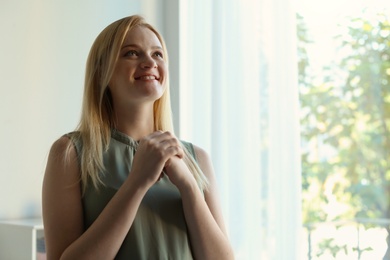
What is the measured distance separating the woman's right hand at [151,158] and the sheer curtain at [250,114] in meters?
1.34

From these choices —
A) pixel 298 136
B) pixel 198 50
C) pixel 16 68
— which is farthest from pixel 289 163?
pixel 16 68

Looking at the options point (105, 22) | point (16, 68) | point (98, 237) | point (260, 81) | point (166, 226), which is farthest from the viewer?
point (105, 22)

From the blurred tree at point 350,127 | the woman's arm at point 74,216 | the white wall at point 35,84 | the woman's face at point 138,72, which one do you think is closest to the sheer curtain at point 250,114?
the blurred tree at point 350,127

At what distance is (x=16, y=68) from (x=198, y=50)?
89 centimetres

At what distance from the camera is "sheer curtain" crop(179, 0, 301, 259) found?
2602mm

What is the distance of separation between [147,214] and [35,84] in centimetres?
142

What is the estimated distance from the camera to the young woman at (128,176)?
4.20ft

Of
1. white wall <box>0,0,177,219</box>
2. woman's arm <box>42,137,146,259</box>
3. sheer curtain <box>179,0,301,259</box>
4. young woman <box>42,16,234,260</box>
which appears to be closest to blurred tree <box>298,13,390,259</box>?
sheer curtain <box>179,0,301,259</box>

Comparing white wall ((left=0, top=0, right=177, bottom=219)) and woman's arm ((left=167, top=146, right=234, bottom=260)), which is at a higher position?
white wall ((left=0, top=0, right=177, bottom=219))

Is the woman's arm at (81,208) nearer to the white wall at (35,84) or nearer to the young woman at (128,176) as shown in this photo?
the young woman at (128,176)

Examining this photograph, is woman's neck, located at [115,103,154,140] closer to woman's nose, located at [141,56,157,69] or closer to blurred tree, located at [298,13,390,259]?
woman's nose, located at [141,56,157,69]

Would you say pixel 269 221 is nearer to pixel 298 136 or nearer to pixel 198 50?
pixel 298 136

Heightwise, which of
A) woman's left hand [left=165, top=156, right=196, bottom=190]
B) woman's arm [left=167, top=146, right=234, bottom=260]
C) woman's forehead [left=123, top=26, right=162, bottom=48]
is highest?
woman's forehead [left=123, top=26, right=162, bottom=48]

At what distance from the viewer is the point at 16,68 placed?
2.54 m
